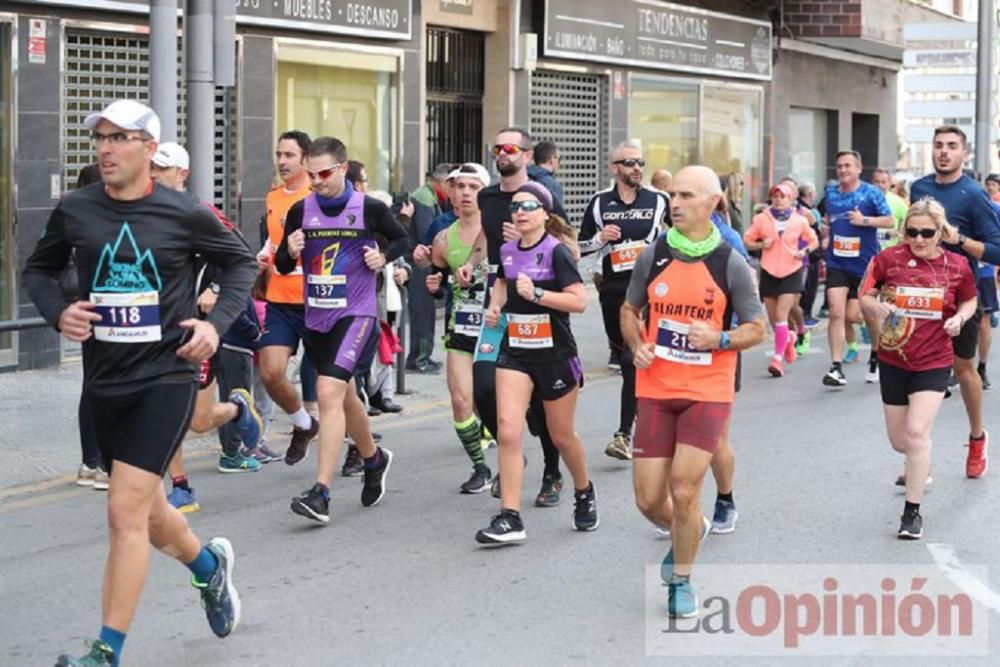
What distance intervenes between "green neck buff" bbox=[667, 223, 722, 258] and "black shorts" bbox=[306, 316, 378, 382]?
7.86 feet

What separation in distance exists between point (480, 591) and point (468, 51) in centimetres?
1495

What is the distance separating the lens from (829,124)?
3269cm

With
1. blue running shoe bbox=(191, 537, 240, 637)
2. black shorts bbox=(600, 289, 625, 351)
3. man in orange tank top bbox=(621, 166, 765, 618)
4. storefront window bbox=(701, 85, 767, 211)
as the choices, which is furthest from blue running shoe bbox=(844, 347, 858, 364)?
blue running shoe bbox=(191, 537, 240, 637)

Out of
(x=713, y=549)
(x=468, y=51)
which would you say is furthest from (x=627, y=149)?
(x=468, y=51)

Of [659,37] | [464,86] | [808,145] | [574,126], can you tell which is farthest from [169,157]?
[808,145]

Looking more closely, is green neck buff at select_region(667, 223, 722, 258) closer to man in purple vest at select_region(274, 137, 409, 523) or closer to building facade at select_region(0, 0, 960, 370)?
man in purple vest at select_region(274, 137, 409, 523)

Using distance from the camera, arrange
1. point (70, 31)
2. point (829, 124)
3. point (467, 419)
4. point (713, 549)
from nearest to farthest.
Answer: point (713, 549) < point (467, 419) < point (70, 31) < point (829, 124)

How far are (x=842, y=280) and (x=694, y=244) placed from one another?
8.58 m

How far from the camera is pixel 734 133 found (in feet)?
93.5

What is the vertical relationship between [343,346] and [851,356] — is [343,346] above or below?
above

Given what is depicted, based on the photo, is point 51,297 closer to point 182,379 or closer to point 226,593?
point 182,379

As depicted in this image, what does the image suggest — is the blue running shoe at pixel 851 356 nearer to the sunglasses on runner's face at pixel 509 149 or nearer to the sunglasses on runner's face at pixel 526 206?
the sunglasses on runner's face at pixel 509 149

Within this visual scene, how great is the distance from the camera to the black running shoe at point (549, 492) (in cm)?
962

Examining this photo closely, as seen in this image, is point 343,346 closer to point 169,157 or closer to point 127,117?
point 169,157
